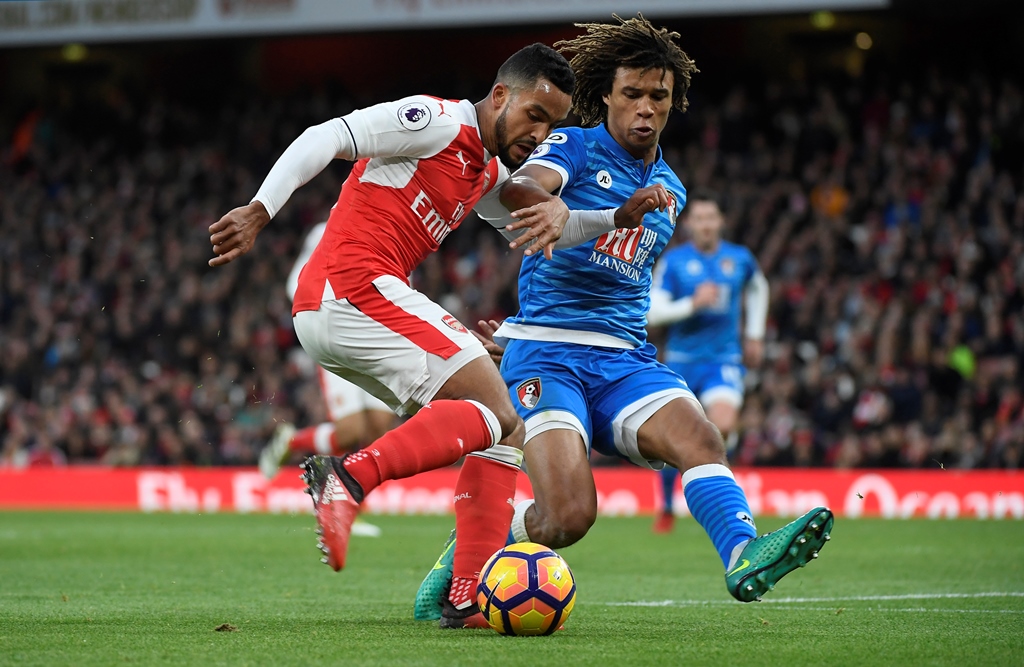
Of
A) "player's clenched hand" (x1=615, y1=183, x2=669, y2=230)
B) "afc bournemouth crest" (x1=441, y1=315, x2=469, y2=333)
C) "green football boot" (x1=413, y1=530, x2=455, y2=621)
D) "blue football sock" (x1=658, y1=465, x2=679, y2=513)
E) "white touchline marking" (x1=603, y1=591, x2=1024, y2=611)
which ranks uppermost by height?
"player's clenched hand" (x1=615, y1=183, x2=669, y2=230)

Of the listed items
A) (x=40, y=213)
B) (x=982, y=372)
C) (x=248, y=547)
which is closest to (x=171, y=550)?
(x=248, y=547)

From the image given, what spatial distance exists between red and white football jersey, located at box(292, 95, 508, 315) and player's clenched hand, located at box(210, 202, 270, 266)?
417mm

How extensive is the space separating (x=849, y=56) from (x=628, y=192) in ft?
54.3

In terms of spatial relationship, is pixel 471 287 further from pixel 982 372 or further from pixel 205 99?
pixel 205 99

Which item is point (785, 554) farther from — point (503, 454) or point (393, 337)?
point (393, 337)

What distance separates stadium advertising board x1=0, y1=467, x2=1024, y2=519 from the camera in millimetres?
13242

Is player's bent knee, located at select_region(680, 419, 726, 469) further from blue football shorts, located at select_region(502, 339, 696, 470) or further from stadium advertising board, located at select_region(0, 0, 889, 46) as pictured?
stadium advertising board, located at select_region(0, 0, 889, 46)

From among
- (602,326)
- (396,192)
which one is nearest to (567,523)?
(602,326)

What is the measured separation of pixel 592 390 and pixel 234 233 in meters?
1.68

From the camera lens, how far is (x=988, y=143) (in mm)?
16875

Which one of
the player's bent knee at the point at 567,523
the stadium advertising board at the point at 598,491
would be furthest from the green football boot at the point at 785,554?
the stadium advertising board at the point at 598,491

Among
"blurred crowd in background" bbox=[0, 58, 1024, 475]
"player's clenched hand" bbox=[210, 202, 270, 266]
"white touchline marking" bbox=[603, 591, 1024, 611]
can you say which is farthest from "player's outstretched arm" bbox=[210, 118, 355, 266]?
"blurred crowd in background" bbox=[0, 58, 1024, 475]

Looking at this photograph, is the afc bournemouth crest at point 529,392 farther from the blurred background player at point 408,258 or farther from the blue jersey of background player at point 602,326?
the blurred background player at point 408,258

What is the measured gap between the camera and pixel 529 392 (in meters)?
5.16
